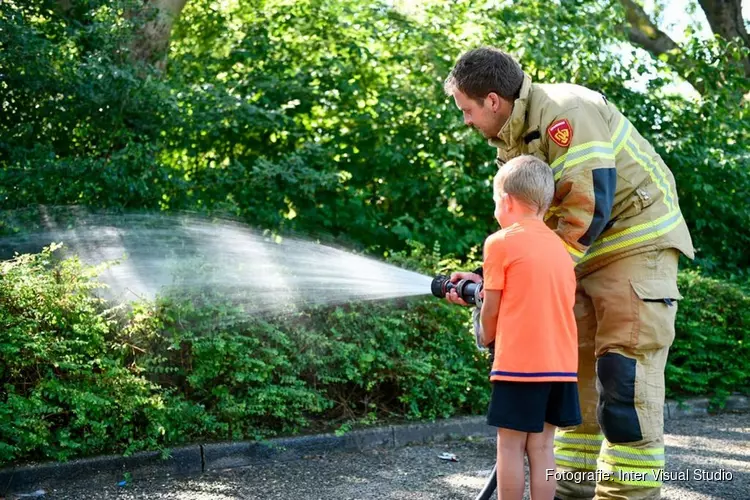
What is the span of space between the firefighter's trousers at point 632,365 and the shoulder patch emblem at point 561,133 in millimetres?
563

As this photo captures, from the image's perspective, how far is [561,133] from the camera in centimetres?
329

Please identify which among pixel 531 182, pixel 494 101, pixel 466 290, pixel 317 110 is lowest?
pixel 466 290

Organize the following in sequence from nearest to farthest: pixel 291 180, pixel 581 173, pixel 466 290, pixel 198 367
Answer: pixel 581 173, pixel 466 290, pixel 198 367, pixel 291 180

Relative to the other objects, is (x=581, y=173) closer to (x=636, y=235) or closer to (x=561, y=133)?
(x=561, y=133)

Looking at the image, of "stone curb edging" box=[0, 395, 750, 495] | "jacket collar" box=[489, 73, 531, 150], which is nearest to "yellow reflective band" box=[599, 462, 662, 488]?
"jacket collar" box=[489, 73, 531, 150]

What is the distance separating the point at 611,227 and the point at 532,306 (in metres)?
0.60

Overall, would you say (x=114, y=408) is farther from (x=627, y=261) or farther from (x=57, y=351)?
(x=627, y=261)

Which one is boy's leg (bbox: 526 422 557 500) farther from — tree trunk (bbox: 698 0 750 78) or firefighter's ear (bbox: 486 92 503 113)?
tree trunk (bbox: 698 0 750 78)

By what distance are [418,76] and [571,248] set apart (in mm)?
5423

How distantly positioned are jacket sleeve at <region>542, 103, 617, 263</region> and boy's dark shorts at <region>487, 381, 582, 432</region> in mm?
533

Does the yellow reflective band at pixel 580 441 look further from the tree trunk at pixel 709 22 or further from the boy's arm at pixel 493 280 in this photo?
the tree trunk at pixel 709 22

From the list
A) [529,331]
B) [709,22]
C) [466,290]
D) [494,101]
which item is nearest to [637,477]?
[529,331]

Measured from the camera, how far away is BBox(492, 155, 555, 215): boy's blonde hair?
3199 mm

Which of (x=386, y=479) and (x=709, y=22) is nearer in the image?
(x=386, y=479)
